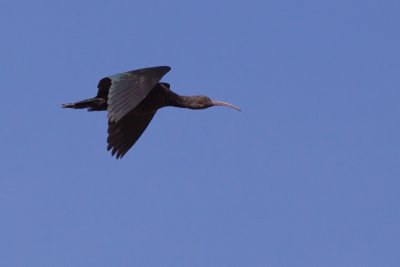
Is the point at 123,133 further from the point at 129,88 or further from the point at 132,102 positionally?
the point at 132,102

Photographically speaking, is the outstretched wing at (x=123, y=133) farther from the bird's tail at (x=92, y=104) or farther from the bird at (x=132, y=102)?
the bird's tail at (x=92, y=104)

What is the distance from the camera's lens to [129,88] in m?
21.2

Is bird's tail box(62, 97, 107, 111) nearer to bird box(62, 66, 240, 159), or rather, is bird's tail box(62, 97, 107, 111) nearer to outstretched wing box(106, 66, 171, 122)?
bird box(62, 66, 240, 159)

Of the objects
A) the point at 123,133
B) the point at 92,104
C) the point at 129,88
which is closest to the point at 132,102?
the point at 129,88

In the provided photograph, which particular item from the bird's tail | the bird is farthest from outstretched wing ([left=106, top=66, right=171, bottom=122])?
the bird's tail

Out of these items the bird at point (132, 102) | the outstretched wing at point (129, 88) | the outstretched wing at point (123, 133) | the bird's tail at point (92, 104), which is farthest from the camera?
the outstretched wing at point (123, 133)

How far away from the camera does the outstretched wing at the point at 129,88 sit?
20.6m

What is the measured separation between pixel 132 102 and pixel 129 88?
17.2 inches

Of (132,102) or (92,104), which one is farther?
(92,104)

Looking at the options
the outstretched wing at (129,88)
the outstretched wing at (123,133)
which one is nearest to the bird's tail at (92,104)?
the outstretched wing at (123,133)

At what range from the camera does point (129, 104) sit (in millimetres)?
20766

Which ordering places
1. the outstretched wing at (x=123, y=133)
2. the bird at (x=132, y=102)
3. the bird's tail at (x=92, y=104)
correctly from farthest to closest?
the outstretched wing at (x=123, y=133)
the bird's tail at (x=92, y=104)
the bird at (x=132, y=102)

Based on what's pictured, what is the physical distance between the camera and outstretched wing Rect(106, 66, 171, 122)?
2058 centimetres

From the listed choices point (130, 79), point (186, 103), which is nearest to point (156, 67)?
point (130, 79)
